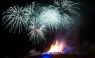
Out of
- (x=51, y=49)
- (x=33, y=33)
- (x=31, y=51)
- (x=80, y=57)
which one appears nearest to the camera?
(x=33, y=33)

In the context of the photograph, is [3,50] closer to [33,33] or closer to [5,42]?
[5,42]

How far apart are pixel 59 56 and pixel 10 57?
28.8 meters

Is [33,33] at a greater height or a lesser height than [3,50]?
greater

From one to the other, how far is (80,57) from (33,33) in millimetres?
15464

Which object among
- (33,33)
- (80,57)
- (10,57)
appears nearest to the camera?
(33,33)

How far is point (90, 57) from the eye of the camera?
57.5 metres

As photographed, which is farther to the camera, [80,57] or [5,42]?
[5,42]

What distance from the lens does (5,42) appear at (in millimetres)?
92000

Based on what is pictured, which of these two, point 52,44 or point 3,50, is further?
point 3,50

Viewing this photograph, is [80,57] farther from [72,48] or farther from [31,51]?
[31,51]

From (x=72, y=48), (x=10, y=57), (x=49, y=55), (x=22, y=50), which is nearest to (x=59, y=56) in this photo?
(x=49, y=55)

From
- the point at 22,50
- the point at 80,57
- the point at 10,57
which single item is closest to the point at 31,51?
the point at 22,50

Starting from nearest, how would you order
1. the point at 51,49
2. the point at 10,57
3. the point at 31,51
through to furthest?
the point at 51,49 → the point at 10,57 → the point at 31,51

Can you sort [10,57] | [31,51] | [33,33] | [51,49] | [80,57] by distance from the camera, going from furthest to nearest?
1. [31,51]
2. [10,57]
3. [51,49]
4. [80,57]
5. [33,33]
